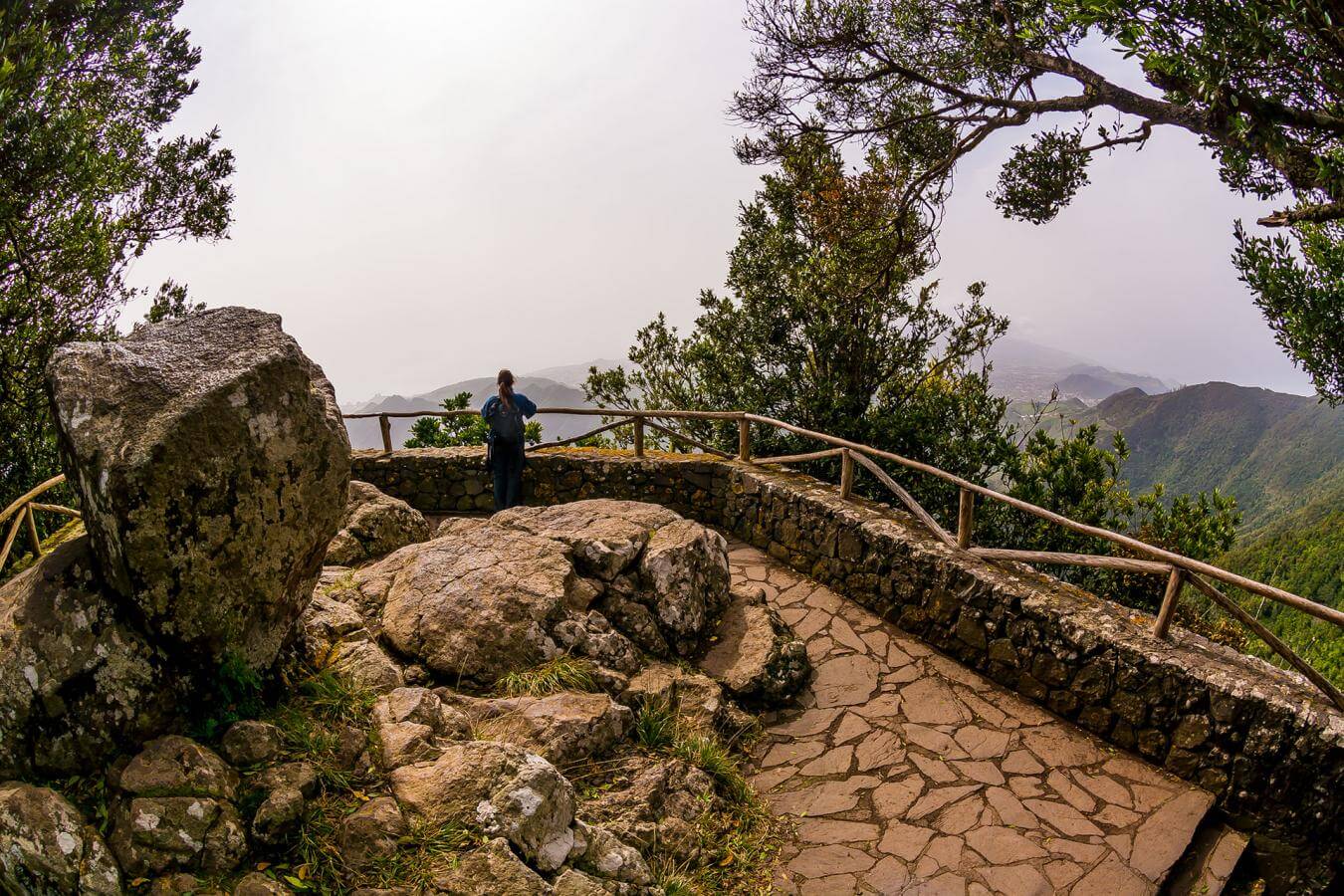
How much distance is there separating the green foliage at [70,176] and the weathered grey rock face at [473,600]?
5.01 meters

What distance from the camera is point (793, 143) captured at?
37.2 feet

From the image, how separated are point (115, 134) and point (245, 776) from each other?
10.1 metres

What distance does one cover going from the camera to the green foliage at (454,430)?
43.2ft

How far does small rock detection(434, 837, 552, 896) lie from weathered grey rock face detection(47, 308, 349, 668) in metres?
1.55

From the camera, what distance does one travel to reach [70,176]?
768 centimetres

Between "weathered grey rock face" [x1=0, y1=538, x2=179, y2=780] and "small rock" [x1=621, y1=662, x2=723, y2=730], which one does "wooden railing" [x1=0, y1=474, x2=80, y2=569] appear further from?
Result: "small rock" [x1=621, y1=662, x2=723, y2=730]

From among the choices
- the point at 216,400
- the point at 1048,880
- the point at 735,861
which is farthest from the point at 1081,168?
the point at 216,400

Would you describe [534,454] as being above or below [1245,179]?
below

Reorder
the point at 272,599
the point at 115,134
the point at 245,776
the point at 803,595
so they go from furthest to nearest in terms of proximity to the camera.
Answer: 1. the point at 115,134
2. the point at 803,595
3. the point at 272,599
4. the point at 245,776

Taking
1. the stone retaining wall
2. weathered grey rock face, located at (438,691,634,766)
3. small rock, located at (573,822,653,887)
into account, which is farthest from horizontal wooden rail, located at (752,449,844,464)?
small rock, located at (573,822,653,887)

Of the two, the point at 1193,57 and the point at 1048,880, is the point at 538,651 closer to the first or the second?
the point at 1048,880

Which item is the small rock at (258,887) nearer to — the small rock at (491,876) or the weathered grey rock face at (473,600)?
the small rock at (491,876)

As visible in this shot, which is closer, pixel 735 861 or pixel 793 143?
pixel 735 861

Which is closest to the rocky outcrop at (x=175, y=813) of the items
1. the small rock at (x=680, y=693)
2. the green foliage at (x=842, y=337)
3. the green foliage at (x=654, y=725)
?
the green foliage at (x=654, y=725)
